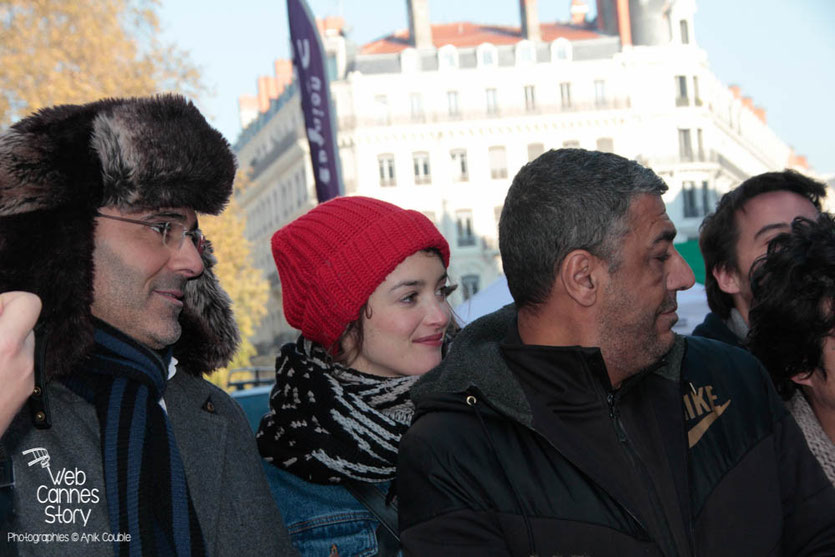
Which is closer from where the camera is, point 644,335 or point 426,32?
point 644,335

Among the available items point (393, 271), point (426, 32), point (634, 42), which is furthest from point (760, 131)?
point (393, 271)

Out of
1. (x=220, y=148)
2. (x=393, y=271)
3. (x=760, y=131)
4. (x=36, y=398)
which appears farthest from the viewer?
(x=760, y=131)

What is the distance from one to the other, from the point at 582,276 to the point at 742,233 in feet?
5.91

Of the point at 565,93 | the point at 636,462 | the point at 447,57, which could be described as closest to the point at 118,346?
the point at 636,462

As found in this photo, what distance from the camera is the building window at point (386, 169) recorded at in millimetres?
51594

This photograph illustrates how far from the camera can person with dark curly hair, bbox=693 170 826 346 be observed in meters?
3.86

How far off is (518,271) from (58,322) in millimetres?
1209

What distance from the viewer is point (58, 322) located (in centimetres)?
259

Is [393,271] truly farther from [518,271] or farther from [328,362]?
[518,271]

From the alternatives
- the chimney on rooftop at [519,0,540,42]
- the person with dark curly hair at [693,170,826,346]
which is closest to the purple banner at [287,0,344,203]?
the person with dark curly hair at [693,170,826,346]

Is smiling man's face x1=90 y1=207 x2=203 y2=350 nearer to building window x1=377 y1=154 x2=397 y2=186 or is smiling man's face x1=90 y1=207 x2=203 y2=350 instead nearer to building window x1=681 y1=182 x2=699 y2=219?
building window x1=377 y1=154 x2=397 y2=186

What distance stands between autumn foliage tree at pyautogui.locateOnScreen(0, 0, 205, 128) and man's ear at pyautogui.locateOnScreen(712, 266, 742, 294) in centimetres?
1426

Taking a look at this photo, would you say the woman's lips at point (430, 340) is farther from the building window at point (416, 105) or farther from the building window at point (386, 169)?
the building window at point (416, 105)

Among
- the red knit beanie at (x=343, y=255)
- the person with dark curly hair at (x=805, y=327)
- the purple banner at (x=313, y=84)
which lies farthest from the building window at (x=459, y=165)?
the person with dark curly hair at (x=805, y=327)
